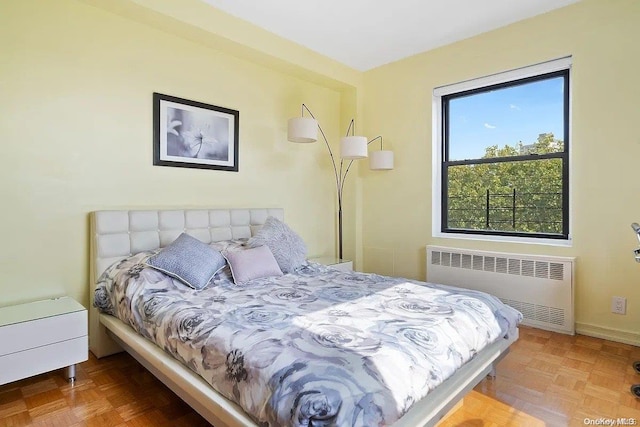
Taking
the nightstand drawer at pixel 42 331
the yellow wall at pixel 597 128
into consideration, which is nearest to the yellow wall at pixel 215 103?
the yellow wall at pixel 597 128

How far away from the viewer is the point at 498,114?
11.7 feet

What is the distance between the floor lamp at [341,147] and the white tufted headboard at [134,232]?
40.1 inches

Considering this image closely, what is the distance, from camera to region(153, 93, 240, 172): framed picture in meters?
2.97

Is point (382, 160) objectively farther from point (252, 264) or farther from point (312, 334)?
point (312, 334)

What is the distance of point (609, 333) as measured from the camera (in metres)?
2.82

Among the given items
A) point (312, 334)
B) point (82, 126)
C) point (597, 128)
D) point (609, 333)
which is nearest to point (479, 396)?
point (312, 334)

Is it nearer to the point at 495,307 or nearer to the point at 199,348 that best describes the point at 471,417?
the point at 495,307

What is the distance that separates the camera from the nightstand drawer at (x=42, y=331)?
1.94 m

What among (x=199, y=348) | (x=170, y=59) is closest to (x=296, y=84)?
(x=170, y=59)

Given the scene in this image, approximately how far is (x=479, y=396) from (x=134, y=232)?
103 inches

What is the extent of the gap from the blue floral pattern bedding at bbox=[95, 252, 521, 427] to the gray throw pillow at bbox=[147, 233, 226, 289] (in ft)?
0.18

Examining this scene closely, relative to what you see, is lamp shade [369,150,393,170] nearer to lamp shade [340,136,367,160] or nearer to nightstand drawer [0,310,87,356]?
lamp shade [340,136,367,160]

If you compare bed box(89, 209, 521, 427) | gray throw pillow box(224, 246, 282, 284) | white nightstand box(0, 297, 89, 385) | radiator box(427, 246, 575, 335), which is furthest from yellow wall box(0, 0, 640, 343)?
gray throw pillow box(224, 246, 282, 284)

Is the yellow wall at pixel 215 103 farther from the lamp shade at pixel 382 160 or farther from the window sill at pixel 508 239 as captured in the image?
the lamp shade at pixel 382 160
